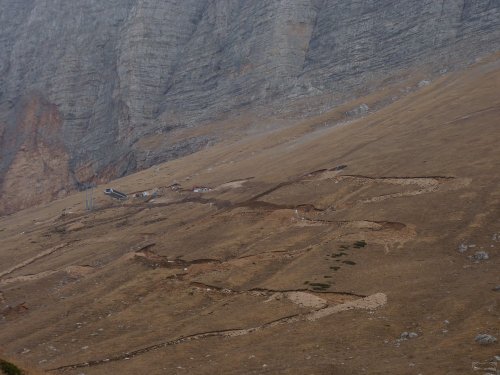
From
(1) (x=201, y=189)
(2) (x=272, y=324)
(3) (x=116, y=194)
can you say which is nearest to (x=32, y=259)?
(1) (x=201, y=189)

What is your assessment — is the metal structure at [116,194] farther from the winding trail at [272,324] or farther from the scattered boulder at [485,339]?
the scattered boulder at [485,339]

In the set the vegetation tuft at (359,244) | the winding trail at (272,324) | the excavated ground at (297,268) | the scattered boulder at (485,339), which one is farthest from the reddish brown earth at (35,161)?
the scattered boulder at (485,339)

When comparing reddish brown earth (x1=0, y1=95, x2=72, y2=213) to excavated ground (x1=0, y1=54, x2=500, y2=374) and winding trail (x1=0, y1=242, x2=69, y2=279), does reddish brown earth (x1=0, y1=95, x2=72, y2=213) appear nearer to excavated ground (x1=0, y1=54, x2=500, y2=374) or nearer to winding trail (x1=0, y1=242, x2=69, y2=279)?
excavated ground (x1=0, y1=54, x2=500, y2=374)

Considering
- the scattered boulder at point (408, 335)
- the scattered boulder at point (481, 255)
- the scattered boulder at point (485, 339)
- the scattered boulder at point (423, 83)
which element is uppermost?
the scattered boulder at point (423, 83)

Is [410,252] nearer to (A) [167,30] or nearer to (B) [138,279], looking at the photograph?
(B) [138,279]

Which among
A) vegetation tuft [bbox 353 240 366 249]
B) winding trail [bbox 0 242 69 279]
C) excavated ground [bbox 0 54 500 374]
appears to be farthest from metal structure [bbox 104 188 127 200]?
vegetation tuft [bbox 353 240 366 249]

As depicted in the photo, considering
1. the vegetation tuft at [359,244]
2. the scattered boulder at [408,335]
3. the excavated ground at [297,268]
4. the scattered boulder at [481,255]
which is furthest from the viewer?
the vegetation tuft at [359,244]

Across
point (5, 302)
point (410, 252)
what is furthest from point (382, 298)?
point (5, 302)
